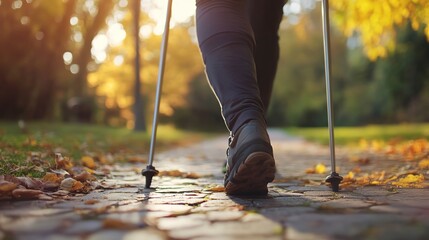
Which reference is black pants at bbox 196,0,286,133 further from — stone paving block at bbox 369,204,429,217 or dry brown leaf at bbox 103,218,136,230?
dry brown leaf at bbox 103,218,136,230

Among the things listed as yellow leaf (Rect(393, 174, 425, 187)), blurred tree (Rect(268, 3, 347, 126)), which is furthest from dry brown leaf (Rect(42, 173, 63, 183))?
blurred tree (Rect(268, 3, 347, 126))

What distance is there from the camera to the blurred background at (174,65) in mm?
7818

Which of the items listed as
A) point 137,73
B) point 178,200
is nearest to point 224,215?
point 178,200

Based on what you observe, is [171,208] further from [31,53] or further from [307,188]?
[31,53]

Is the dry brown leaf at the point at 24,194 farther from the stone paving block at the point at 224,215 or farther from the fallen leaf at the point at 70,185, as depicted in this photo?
the stone paving block at the point at 224,215

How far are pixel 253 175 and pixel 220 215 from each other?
345 millimetres

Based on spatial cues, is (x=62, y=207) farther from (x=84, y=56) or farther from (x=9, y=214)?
(x=84, y=56)

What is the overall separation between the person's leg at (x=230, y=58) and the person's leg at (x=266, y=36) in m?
0.47

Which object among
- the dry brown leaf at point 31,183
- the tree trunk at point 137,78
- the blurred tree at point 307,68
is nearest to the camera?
the dry brown leaf at point 31,183

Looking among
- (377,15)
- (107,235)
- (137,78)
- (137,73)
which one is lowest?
(107,235)

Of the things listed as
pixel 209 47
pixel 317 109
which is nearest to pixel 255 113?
pixel 209 47

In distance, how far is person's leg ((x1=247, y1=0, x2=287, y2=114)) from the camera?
2.56 metres

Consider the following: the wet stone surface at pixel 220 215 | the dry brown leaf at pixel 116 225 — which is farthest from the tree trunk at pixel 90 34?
the dry brown leaf at pixel 116 225

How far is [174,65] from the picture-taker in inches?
880
